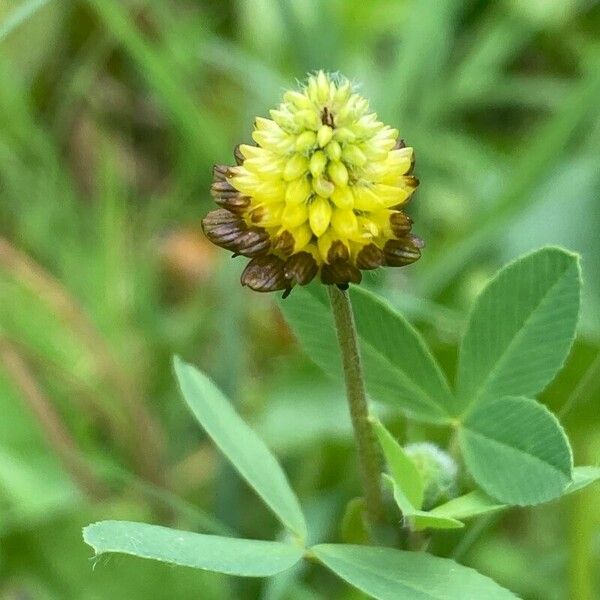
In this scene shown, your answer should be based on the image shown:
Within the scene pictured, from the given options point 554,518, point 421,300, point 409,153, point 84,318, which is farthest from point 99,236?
point 409,153

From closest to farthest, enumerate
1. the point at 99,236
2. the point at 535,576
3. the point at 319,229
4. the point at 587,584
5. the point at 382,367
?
the point at 319,229 < the point at 382,367 < the point at 587,584 < the point at 535,576 < the point at 99,236

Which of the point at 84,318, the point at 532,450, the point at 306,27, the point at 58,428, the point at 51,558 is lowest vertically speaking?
the point at 532,450

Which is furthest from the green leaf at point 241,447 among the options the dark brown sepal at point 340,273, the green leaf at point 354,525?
the dark brown sepal at point 340,273

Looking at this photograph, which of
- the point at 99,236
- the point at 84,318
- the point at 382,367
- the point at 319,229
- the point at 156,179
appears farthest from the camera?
the point at 156,179

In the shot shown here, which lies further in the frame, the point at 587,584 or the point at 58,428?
the point at 58,428

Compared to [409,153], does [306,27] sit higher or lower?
higher

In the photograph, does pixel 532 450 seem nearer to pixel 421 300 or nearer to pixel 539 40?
pixel 421 300

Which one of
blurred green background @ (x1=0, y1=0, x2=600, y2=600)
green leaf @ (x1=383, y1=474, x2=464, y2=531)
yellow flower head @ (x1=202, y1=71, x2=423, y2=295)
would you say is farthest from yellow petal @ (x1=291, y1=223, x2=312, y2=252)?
blurred green background @ (x1=0, y1=0, x2=600, y2=600)

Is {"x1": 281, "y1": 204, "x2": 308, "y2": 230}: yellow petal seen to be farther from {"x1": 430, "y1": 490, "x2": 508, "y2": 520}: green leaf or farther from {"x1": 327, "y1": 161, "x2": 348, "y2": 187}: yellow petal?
{"x1": 430, "y1": 490, "x2": 508, "y2": 520}: green leaf

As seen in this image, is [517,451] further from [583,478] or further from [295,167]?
[295,167]
